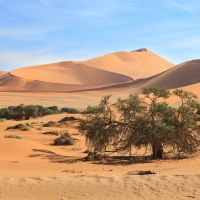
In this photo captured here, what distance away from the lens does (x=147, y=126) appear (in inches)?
564

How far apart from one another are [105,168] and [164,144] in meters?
3.23

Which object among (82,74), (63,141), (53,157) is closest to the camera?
(53,157)

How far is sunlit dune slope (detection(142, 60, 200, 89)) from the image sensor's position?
8796 centimetres

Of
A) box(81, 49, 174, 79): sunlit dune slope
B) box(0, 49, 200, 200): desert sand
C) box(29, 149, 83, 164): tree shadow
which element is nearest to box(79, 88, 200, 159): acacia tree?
box(0, 49, 200, 200): desert sand

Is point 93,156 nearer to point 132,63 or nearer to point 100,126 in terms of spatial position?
point 100,126

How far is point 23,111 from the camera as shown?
129ft

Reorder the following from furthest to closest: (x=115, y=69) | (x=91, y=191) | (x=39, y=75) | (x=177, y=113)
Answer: (x=115, y=69) → (x=39, y=75) → (x=177, y=113) → (x=91, y=191)

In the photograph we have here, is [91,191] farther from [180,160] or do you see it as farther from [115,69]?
[115,69]

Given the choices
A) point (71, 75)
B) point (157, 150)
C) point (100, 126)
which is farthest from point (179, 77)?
point (100, 126)

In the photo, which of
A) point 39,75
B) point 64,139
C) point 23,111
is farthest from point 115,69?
point 64,139

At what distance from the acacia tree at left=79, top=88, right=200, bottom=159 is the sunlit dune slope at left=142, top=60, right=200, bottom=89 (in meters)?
72.1

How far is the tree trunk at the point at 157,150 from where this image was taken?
14.9m

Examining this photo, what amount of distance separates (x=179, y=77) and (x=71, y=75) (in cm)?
4465

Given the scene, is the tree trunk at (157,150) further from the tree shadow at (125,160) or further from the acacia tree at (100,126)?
the acacia tree at (100,126)
